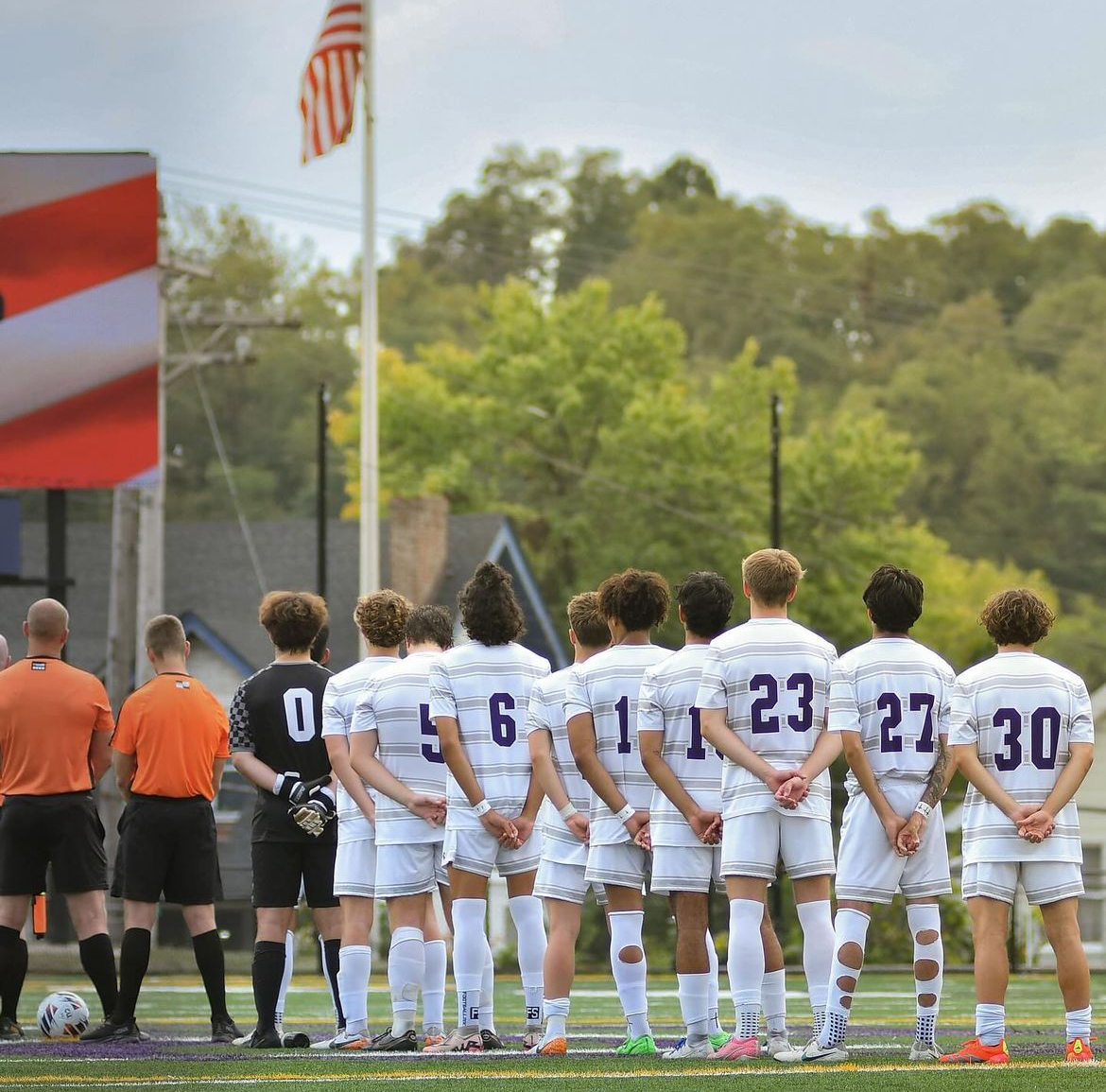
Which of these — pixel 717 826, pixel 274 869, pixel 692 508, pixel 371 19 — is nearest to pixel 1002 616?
pixel 717 826

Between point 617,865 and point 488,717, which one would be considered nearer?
point 617,865

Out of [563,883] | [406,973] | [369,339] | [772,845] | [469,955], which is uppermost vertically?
[369,339]

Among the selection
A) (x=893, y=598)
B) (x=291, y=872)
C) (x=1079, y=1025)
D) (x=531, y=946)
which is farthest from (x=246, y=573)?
(x=1079, y=1025)

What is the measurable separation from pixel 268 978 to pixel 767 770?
2.69 m

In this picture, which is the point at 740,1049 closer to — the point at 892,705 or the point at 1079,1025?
the point at 1079,1025

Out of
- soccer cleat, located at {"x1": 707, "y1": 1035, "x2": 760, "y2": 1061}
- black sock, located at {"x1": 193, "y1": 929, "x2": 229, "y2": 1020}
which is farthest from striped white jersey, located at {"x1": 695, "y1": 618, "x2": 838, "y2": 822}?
black sock, located at {"x1": 193, "y1": 929, "x2": 229, "y2": 1020}

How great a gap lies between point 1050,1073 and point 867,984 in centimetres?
1231

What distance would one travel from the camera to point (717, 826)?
8.46 m

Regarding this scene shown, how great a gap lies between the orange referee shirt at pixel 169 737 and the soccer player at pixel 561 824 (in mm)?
1711

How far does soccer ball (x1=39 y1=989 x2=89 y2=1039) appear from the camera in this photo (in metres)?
9.84

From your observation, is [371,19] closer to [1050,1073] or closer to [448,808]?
[448,808]

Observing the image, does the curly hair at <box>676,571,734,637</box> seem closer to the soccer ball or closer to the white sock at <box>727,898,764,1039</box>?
the white sock at <box>727,898,764,1039</box>

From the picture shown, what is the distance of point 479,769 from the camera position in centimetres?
895

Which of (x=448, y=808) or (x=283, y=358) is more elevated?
(x=283, y=358)
